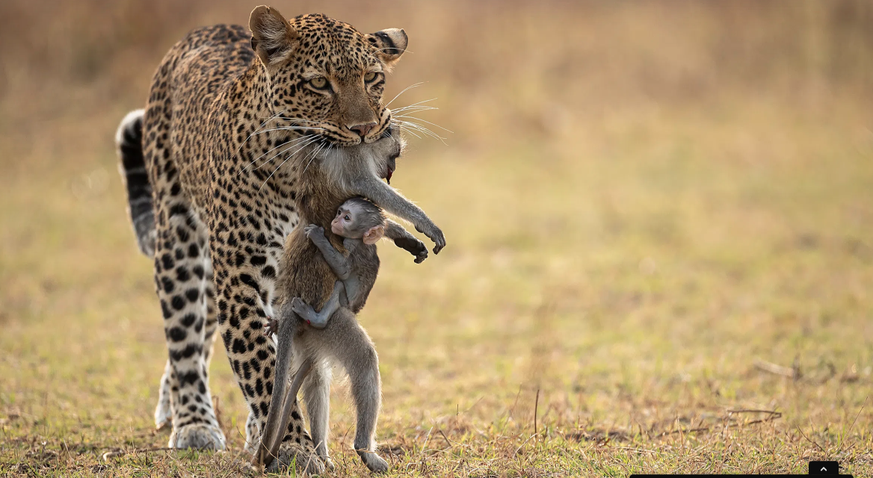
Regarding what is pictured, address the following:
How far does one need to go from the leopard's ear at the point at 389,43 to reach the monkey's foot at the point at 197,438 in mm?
2325

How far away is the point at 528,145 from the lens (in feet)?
54.3

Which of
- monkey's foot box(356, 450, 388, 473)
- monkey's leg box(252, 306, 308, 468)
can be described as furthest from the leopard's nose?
monkey's foot box(356, 450, 388, 473)

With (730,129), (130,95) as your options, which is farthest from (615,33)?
(130,95)

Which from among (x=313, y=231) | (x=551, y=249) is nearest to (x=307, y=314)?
(x=313, y=231)

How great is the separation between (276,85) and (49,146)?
10.7m

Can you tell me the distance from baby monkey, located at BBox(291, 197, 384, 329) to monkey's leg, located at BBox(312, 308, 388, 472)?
0.23 feet

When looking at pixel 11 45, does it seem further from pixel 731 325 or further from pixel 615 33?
pixel 731 325

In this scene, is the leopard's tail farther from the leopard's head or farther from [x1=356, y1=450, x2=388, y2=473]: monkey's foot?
[x1=356, y1=450, x2=388, y2=473]: monkey's foot

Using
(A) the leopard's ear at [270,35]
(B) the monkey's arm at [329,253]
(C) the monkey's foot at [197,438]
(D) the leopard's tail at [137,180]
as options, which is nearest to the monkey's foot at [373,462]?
(B) the monkey's arm at [329,253]

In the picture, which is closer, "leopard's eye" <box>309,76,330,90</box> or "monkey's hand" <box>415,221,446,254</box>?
"monkey's hand" <box>415,221,446,254</box>

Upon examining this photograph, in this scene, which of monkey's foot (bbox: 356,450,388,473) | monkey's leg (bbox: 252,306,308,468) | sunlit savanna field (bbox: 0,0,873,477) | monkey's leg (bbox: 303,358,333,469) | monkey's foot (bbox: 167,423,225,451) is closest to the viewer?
monkey's leg (bbox: 252,306,308,468)

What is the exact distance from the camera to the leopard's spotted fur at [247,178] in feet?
16.9

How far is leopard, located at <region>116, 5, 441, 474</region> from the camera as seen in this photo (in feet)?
16.9

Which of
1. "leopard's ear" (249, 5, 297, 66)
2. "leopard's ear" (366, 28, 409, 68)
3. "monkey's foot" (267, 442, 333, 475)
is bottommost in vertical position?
"monkey's foot" (267, 442, 333, 475)
